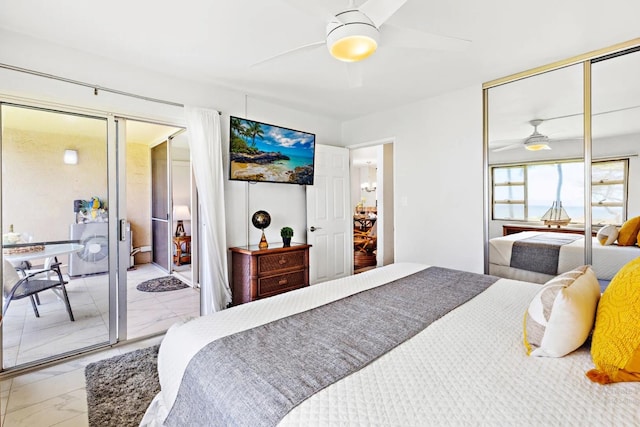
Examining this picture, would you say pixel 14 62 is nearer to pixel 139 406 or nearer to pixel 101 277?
pixel 101 277

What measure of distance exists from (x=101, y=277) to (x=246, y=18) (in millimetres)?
2482

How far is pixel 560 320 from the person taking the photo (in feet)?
3.50

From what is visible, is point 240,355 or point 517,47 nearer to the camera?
point 240,355

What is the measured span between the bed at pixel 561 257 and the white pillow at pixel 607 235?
0.10 ft

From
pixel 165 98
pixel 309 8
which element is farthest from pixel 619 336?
pixel 165 98

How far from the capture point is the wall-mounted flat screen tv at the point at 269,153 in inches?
127

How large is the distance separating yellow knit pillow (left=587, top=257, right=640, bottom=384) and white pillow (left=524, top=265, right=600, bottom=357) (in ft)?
0.16

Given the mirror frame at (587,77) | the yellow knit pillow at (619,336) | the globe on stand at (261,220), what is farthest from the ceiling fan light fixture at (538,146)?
the globe on stand at (261,220)

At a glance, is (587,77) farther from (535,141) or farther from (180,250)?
(180,250)

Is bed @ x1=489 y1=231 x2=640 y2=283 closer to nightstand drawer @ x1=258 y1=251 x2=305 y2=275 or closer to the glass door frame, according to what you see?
nightstand drawer @ x1=258 y1=251 x2=305 y2=275

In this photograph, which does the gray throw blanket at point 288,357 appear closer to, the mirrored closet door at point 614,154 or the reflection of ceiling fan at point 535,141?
the mirrored closet door at point 614,154

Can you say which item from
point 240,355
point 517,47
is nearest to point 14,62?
point 240,355

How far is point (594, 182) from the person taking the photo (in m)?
2.55

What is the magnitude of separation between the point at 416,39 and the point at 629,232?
2.30 metres
